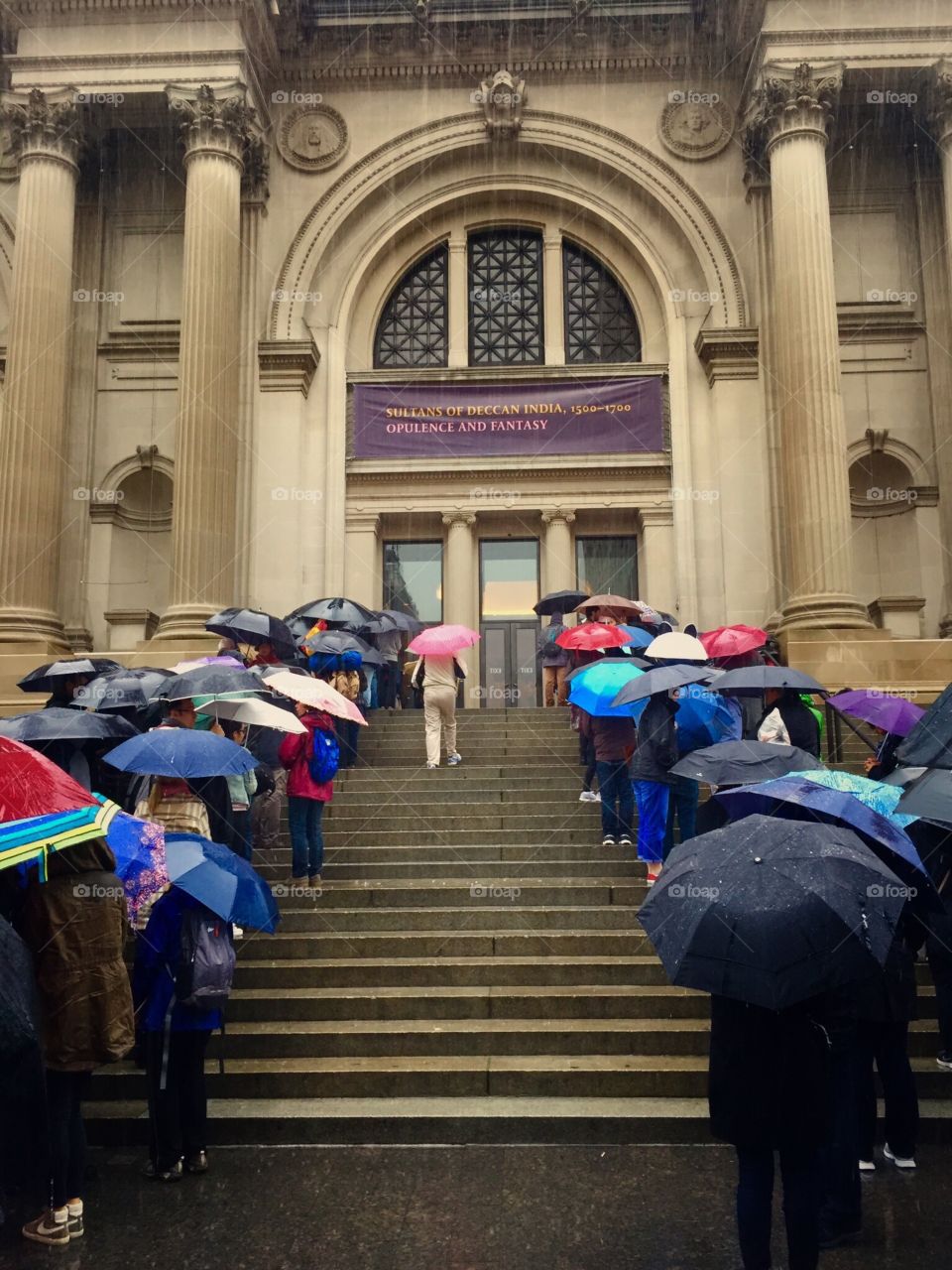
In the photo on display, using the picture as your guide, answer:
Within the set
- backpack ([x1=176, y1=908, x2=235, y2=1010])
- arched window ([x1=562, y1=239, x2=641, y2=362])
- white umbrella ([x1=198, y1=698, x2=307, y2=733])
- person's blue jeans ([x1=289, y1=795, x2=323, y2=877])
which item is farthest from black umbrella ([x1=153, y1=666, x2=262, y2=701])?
arched window ([x1=562, y1=239, x2=641, y2=362])

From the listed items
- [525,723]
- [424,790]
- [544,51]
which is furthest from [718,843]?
[544,51]

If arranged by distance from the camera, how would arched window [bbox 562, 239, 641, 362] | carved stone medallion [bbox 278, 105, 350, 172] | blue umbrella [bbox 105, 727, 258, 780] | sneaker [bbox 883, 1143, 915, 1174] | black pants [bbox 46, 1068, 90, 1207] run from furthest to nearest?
arched window [bbox 562, 239, 641, 362]
carved stone medallion [bbox 278, 105, 350, 172]
blue umbrella [bbox 105, 727, 258, 780]
sneaker [bbox 883, 1143, 915, 1174]
black pants [bbox 46, 1068, 90, 1207]

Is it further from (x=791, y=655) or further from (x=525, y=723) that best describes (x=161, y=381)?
(x=791, y=655)

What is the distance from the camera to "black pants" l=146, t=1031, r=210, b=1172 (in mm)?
5250

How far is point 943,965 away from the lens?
5859 millimetres

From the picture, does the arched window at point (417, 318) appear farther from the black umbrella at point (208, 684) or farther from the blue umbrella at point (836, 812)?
the blue umbrella at point (836, 812)

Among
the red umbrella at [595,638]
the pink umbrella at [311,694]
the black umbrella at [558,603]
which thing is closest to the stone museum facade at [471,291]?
the black umbrella at [558,603]

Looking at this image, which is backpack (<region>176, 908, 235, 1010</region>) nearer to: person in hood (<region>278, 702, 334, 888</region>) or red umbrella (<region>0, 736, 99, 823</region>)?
red umbrella (<region>0, 736, 99, 823</region>)

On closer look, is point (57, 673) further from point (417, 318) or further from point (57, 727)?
point (417, 318)

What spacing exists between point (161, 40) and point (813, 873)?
66.3 feet

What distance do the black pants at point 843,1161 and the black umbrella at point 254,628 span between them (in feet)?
27.4

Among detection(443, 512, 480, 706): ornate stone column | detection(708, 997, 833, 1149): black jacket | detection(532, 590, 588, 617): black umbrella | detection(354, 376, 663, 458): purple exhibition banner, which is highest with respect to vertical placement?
detection(354, 376, 663, 458): purple exhibition banner

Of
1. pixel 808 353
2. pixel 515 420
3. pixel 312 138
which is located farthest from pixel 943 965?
pixel 312 138

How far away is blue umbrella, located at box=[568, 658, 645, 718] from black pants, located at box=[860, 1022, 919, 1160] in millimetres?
3682
